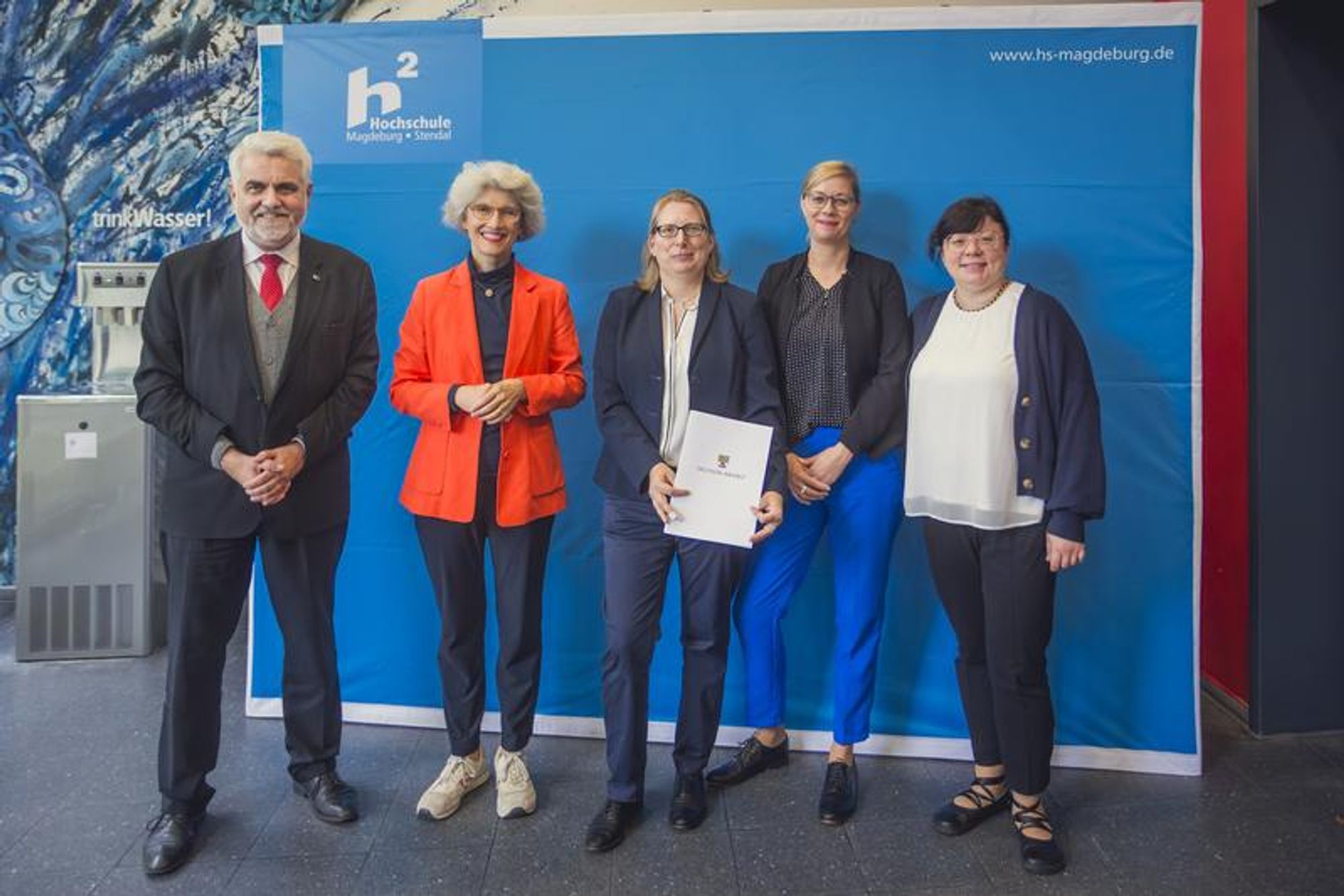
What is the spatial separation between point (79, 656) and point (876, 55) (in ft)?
12.8

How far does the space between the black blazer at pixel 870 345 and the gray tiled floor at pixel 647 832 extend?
1.07m

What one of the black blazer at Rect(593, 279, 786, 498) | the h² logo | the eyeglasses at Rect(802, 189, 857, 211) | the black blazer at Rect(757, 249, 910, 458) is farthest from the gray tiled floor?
the h² logo

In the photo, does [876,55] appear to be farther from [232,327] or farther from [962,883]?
[962,883]

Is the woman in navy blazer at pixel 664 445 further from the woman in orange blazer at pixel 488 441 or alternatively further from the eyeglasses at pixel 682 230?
the woman in orange blazer at pixel 488 441

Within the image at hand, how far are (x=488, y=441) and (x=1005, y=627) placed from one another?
141 cm

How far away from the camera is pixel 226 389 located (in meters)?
2.07

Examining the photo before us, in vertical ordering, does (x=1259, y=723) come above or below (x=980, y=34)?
below

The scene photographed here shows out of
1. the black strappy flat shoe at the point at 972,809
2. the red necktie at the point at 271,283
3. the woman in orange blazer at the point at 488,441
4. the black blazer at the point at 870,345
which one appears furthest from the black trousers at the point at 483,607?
the black strappy flat shoe at the point at 972,809

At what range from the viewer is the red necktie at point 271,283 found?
2145 millimetres

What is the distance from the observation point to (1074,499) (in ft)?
A: 6.53

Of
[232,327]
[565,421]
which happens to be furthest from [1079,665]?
[232,327]

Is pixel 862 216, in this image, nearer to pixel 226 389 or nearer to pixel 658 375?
pixel 658 375

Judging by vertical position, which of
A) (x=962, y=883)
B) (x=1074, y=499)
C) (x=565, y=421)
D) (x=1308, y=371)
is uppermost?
(x=1308, y=371)

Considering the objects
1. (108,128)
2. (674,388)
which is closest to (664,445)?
(674,388)
